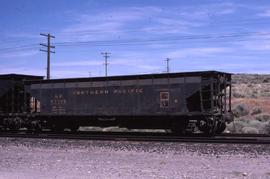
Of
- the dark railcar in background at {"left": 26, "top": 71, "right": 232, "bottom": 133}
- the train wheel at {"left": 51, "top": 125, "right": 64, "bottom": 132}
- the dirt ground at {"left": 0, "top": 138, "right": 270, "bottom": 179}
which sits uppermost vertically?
the dark railcar in background at {"left": 26, "top": 71, "right": 232, "bottom": 133}

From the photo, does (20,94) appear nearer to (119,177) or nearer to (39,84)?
(39,84)

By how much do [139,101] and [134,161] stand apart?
37.0 ft

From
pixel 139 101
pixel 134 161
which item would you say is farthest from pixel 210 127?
pixel 134 161

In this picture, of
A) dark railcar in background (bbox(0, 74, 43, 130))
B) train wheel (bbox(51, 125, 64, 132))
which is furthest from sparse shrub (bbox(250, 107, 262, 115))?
dark railcar in background (bbox(0, 74, 43, 130))

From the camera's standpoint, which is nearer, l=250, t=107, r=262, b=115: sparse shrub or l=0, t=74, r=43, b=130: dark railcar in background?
l=0, t=74, r=43, b=130: dark railcar in background

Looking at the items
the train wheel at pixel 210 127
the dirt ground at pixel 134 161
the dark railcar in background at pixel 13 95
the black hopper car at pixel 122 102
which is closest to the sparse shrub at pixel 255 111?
the black hopper car at pixel 122 102

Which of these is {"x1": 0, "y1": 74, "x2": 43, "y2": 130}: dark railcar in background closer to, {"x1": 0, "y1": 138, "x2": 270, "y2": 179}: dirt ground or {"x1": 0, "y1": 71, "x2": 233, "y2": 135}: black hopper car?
{"x1": 0, "y1": 71, "x2": 233, "y2": 135}: black hopper car

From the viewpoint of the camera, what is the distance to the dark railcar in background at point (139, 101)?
890 inches

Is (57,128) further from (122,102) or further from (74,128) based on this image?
(122,102)

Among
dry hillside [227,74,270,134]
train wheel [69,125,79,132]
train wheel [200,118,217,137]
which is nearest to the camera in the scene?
train wheel [200,118,217,137]

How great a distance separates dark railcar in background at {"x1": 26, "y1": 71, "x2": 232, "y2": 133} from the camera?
22594mm

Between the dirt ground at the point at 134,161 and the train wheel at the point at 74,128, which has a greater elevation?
the train wheel at the point at 74,128

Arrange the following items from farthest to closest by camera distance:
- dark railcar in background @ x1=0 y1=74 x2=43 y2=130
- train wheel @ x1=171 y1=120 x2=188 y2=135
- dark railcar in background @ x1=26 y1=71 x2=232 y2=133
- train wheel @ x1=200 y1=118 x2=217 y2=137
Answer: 1. dark railcar in background @ x1=0 y1=74 x2=43 y2=130
2. train wheel @ x1=171 y1=120 x2=188 y2=135
3. dark railcar in background @ x1=26 y1=71 x2=232 y2=133
4. train wheel @ x1=200 y1=118 x2=217 y2=137

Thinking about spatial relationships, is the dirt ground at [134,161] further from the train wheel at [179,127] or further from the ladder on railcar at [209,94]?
the ladder on railcar at [209,94]
